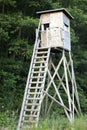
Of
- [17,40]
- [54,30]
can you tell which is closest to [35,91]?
[54,30]

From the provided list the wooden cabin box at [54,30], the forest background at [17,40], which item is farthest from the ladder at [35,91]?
the forest background at [17,40]

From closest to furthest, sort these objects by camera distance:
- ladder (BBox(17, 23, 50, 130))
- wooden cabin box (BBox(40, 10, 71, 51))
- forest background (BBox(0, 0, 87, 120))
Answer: ladder (BBox(17, 23, 50, 130)) → wooden cabin box (BBox(40, 10, 71, 51)) → forest background (BBox(0, 0, 87, 120))

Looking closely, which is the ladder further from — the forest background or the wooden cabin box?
the forest background

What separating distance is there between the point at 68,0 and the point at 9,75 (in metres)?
5.95

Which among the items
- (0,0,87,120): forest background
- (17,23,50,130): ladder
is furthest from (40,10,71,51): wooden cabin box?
(0,0,87,120): forest background

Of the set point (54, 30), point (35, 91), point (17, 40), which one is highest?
point (54, 30)

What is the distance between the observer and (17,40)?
17406 millimetres

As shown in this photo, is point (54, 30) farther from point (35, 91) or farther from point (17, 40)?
point (17, 40)

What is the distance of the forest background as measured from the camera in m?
17.0

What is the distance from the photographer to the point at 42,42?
14039 millimetres

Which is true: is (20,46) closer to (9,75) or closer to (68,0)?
(9,75)

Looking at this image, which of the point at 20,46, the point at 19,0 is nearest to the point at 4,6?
the point at 19,0

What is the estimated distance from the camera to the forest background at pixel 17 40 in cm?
1700

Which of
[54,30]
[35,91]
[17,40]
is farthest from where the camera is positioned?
[17,40]
